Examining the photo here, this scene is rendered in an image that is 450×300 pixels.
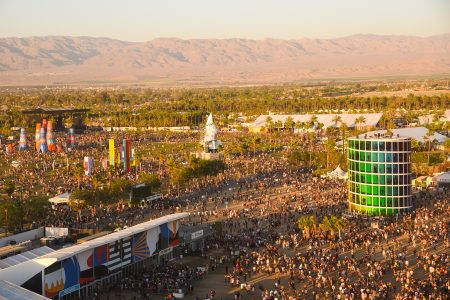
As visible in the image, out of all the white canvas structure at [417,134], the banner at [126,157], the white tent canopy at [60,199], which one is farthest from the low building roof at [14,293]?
the white canvas structure at [417,134]

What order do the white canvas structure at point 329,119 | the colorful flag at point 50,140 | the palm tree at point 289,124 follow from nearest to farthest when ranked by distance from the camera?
the colorful flag at point 50,140 → the palm tree at point 289,124 → the white canvas structure at point 329,119

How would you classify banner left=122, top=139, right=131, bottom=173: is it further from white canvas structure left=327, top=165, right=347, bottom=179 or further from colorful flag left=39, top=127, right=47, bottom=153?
colorful flag left=39, top=127, right=47, bottom=153

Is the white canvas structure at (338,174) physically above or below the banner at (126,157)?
below

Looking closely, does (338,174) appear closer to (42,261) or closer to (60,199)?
(60,199)

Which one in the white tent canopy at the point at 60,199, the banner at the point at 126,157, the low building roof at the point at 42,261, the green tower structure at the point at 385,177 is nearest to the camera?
the low building roof at the point at 42,261

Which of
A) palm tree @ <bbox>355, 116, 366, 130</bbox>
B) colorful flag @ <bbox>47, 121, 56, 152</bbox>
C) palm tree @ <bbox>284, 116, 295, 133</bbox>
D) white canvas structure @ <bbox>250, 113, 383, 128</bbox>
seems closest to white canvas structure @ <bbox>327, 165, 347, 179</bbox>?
colorful flag @ <bbox>47, 121, 56, 152</bbox>

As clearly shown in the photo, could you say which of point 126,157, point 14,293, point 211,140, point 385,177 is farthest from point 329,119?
point 14,293

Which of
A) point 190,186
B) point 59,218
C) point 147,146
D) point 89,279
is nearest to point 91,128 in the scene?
point 147,146

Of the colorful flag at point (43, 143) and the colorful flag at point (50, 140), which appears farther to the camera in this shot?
the colorful flag at point (50, 140)

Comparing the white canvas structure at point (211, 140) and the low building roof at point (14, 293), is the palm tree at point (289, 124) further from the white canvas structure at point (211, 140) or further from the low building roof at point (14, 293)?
the low building roof at point (14, 293)
